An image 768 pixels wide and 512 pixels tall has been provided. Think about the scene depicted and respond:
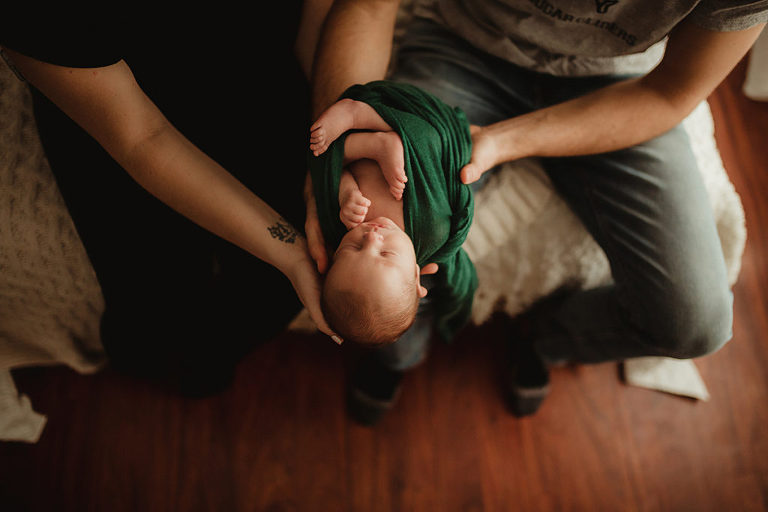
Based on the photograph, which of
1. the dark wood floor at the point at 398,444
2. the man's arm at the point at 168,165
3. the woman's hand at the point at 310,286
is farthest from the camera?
the dark wood floor at the point at 398,444

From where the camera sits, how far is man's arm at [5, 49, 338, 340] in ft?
2.31

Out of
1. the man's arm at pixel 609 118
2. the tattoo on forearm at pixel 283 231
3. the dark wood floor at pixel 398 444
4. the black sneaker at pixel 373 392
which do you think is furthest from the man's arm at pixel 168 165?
the dark wood floor at pixel 398 444

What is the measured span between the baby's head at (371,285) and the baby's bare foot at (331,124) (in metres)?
0.15

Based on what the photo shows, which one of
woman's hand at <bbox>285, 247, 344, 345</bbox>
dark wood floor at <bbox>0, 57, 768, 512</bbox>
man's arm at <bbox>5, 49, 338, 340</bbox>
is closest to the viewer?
man's arm at <bbox>5, 49, 338, 340</bbox>

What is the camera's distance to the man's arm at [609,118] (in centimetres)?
84

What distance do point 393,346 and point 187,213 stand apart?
53 cm

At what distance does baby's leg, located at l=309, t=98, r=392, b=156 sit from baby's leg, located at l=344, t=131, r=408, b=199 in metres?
0.02

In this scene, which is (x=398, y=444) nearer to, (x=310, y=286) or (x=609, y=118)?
(x=310, y=286)

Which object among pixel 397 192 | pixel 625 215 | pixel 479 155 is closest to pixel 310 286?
pixel 397 192

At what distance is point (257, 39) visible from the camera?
87 centimetres

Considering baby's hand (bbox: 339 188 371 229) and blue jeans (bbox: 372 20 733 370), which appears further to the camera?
blue jeans (bbox: 372 20 733 370)

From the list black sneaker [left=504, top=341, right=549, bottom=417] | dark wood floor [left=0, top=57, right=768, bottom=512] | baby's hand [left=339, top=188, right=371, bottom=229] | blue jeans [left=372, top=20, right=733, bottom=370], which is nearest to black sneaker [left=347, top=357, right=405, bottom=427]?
dark wood floor [left=0, top=57, right=768, bottom=512]

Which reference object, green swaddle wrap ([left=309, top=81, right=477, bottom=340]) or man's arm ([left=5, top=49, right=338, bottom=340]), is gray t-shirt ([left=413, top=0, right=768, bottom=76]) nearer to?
green swaddle wrap ([left=309, top=81, right=477, bottom=340])

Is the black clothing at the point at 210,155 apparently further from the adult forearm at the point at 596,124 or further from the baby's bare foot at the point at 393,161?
the adult forearm at the point at 596,124
